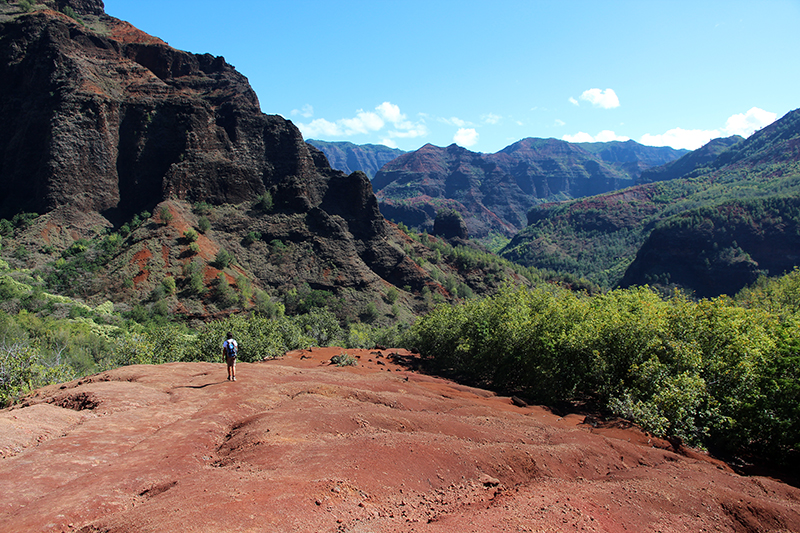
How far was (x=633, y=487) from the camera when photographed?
7965mm

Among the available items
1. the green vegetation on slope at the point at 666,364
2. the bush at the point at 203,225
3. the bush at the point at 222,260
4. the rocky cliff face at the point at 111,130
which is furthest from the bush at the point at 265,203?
the green vegetation on slope at the point at 666,364

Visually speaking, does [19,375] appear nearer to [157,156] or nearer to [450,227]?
[157,156]

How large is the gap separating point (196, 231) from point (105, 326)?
2070 centimetres

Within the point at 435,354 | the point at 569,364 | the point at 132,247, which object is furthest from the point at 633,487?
the point at 132,247

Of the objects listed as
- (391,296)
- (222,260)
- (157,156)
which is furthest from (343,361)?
(157,156)

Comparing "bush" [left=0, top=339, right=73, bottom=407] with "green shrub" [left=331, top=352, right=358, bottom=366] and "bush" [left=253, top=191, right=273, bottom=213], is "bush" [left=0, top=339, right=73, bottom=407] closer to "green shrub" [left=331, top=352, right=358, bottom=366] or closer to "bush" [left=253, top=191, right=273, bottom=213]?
"green shrub" [left=331, top=352, right=358, bottom=366]

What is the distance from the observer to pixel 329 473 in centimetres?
715

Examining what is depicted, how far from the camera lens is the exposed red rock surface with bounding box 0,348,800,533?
5992 mm

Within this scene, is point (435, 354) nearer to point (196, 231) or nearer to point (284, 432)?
point (284, 432)

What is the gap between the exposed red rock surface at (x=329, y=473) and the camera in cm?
599

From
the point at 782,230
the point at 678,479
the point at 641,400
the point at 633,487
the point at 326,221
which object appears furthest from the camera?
the point at 782,230

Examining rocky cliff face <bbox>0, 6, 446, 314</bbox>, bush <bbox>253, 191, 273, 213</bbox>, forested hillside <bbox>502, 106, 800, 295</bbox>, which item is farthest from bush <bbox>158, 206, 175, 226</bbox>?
forested hillside <bbox>502, 106, 800, 295</bbox>

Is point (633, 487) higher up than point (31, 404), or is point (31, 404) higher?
point (31, 404)

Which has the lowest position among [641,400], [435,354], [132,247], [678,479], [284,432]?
[435,354]
